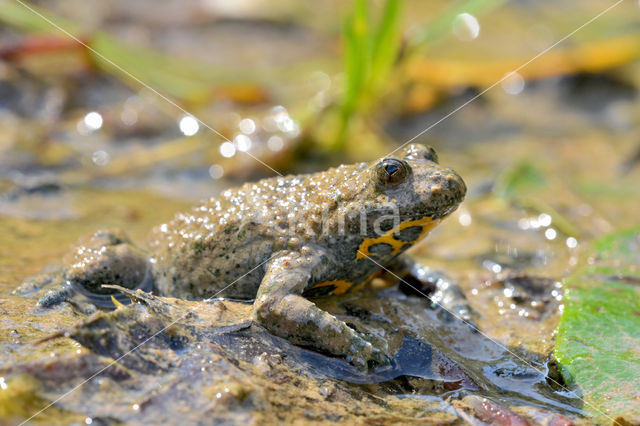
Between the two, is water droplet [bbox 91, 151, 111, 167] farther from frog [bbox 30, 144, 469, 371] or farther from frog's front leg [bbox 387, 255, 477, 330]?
frog's front leg [bbox 387, 255, 477, 330]

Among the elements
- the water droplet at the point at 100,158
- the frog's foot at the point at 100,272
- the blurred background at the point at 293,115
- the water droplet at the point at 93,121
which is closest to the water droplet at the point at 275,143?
the blurred background at the point at 293,115

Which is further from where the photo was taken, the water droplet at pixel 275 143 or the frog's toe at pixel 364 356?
the water droplet at pixel 275 143

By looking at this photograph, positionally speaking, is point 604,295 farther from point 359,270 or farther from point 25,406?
point 25,406

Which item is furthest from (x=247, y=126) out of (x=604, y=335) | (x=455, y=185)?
(x=604, y=335)

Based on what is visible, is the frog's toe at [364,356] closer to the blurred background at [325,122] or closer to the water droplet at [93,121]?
the blurred background at [325,122]

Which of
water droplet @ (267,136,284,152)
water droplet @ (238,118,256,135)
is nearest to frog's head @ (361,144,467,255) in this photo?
water droplet @ (267,136,284,152)

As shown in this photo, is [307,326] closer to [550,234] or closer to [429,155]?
[429,155]
